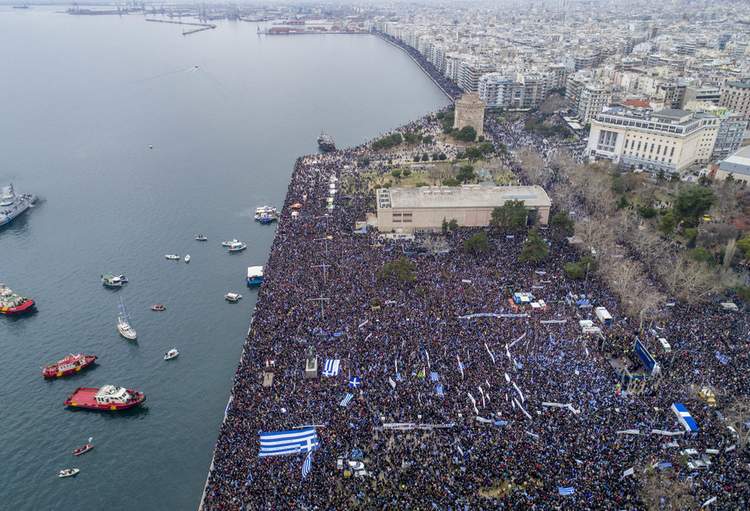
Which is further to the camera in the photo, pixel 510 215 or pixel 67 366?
pixel 510 215

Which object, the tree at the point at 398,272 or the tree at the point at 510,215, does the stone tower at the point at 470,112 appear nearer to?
the tree at the point at 510,215

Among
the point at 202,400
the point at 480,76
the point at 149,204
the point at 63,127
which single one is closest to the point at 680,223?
the point at 202,400

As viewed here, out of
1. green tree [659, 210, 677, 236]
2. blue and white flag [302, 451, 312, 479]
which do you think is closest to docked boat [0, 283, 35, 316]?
blue and white flag [302, 451, 312, 479]

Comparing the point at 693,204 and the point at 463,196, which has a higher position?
the point at 693,204

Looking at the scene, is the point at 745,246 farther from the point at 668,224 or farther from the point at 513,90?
the point at 513,90

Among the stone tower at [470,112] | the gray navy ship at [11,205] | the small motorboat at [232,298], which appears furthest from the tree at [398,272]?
the stone tower at [470,112]

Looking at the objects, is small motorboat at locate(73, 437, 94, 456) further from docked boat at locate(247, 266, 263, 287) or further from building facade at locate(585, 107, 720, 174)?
building facade at locate(585, 107, 720, 174)

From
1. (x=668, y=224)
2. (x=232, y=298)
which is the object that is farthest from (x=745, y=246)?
(x=232, y=298)

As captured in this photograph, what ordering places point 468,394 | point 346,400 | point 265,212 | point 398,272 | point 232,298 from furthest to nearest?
point 265,212 → point 232,298 → point 398,272 → point 468,394 → point 346,400
